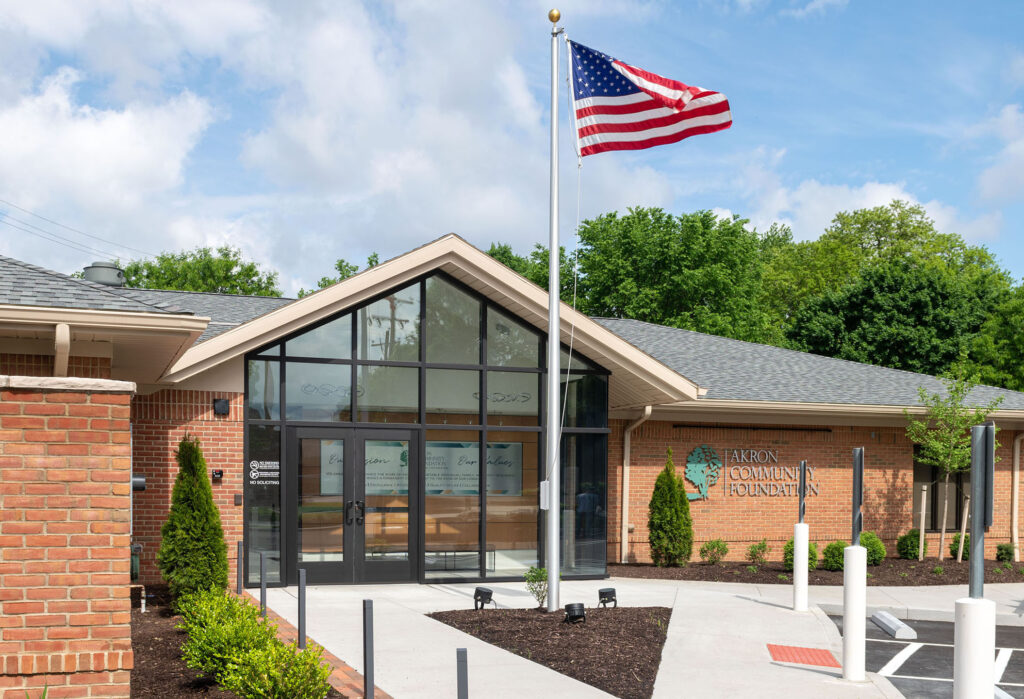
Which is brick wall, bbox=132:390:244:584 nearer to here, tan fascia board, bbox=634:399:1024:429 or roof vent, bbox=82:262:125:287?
roof vent, bbox=82:262:125:287

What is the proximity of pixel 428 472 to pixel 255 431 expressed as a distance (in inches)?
110

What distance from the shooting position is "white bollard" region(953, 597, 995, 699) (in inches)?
235

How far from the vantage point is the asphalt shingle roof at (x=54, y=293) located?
10.5 metres

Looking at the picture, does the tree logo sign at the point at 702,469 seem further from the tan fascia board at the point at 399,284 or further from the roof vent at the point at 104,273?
the roof vent at the point at 104,273

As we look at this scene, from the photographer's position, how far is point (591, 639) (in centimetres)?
1043

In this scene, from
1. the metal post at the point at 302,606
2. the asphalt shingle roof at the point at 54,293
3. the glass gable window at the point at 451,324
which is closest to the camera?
the metal post at the point at 302,606

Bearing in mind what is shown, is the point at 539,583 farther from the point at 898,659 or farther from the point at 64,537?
the point at 64,537

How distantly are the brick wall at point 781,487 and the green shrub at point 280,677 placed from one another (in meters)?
12.2

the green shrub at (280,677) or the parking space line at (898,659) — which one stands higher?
the green shrub at (280,677)

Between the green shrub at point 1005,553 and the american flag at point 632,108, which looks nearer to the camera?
the american flag at point 632,108

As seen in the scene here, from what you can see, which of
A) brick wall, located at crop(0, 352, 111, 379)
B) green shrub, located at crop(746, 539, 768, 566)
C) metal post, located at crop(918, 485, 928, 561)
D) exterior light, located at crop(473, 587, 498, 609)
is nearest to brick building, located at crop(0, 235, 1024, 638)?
green shrub, located at crop(746, 539, 768, 566)

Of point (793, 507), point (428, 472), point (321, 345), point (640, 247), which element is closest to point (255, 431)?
point (321, 345)

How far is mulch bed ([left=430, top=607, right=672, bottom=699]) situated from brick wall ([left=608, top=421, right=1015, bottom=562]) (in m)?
5.81

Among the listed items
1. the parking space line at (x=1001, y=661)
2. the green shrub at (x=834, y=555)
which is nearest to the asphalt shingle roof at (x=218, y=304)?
the green shrub at (x=834, y=555)
